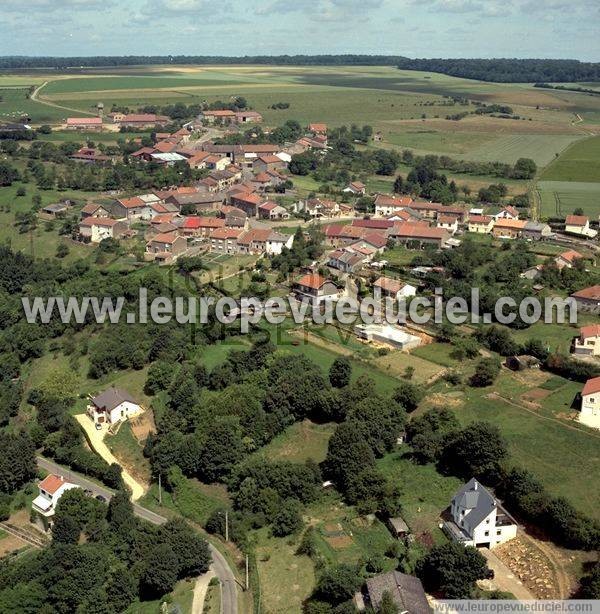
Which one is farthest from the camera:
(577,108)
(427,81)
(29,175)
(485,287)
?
(427,81)

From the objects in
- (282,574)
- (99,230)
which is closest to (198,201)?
(99,230)

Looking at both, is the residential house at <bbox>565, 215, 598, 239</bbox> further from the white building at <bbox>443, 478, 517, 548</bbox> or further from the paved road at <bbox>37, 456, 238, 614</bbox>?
the paved road at <bbox>37, 456, 238, 614</bbox>

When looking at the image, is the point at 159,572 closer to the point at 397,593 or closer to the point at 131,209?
the point at 397,593

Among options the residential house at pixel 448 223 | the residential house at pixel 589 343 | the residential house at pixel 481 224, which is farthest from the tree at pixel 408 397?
the residential house at pixel 481 224

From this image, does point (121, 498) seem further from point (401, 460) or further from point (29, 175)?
point (29, 175)

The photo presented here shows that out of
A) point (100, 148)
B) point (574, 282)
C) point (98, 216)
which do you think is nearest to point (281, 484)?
point (574, 282)
